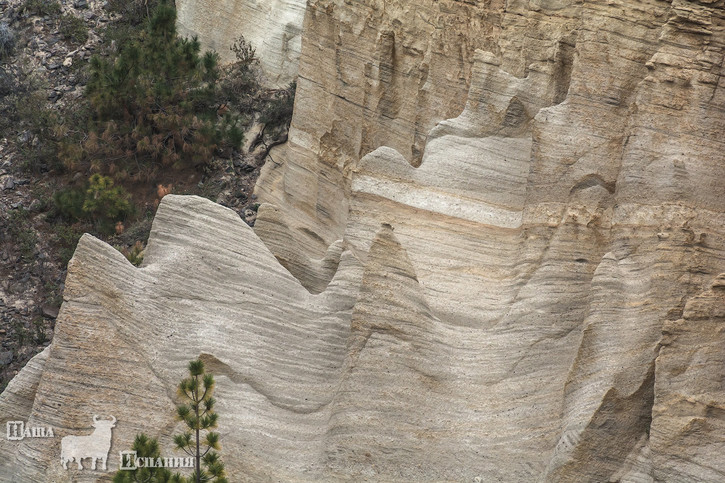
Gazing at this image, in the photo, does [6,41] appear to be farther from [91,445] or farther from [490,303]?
[490,303]

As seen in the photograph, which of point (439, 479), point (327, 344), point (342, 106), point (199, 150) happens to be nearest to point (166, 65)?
point (199, 150)

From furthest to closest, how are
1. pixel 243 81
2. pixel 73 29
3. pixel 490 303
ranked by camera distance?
1. pixel 73 29
2. pixel 243 81
3. pixel 490 303

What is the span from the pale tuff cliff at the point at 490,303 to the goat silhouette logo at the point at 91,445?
0.15 metres

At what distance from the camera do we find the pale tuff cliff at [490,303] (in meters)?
14.5

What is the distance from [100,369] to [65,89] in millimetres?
17619

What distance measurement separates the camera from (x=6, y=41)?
3434cm

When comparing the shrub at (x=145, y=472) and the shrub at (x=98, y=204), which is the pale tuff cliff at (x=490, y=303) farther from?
the shrub at (x=98, y=204)

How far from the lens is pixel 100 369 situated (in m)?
17.0

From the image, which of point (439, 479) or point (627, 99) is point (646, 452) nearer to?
point (439, 479)

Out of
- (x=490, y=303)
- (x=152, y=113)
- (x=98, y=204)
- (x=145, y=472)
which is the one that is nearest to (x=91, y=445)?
(x=145, y=472)

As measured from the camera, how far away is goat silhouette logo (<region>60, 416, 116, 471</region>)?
53.7 ft

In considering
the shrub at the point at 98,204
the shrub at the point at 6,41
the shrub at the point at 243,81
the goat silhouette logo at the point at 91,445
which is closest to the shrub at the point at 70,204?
the shrub at the point at 98,204

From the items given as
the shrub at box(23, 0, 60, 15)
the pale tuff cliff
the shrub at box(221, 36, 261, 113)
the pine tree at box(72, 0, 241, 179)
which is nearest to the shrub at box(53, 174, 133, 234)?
the pine tree at box(72, 0, 241, 179)

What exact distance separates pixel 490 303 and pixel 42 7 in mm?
21798
